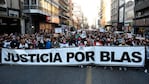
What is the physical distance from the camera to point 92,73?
45.7 feet

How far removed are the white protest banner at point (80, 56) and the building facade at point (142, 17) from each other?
4183 centimetres

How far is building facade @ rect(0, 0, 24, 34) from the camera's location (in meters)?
37.0

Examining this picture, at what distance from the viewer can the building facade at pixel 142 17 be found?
5848 centimetres

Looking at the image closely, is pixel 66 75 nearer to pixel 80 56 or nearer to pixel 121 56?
A: pixel 80 56

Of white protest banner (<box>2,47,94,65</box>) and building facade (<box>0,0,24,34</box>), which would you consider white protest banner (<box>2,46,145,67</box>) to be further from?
building facade (<box>0,0,24,34</box>)

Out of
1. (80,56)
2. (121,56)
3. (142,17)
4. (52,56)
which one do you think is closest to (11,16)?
(52,56)

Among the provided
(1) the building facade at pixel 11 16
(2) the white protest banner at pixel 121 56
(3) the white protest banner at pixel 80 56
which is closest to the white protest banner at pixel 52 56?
(3) the white protest banner at pixel 80 56

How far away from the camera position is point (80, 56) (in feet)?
51.8

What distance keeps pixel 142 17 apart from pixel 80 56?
2021 inches

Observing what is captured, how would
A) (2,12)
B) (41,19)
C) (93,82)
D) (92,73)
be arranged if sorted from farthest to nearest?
(41,19)
(2,12)
(92,73)
(93,82)

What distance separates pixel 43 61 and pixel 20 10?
95.2 feet

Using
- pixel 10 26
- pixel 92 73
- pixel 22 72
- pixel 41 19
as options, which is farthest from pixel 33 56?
pixel 41 19

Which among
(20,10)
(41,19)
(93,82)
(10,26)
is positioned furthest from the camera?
(41,19)

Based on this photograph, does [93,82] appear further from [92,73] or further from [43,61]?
[43,61]
